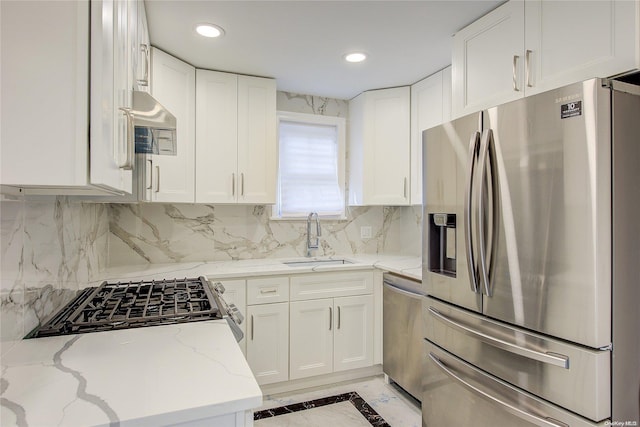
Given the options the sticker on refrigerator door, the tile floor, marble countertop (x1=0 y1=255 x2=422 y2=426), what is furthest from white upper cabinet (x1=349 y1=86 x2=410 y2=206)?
marble countertop (x1=0 y1=255 x2=422 y2=426)

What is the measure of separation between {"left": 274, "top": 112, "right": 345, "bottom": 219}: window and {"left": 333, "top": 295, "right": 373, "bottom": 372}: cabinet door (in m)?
0.91

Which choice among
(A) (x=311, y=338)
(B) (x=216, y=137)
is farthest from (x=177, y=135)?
(A) (x=311, y=338)

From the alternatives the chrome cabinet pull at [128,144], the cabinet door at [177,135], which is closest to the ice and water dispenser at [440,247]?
the chrome cabinet pull at [128,144]

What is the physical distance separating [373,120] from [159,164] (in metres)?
1.72

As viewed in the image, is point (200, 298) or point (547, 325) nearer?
point (547, 325)

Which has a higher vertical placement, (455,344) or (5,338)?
(5,338)

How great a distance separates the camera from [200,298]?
1.54 meters

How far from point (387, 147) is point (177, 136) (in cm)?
164

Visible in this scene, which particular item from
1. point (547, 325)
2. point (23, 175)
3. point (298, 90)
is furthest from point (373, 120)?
point (23, 175)

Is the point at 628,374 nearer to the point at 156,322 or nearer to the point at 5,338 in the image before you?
the point at 156,322

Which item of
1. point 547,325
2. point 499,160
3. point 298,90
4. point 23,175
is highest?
point 298,90

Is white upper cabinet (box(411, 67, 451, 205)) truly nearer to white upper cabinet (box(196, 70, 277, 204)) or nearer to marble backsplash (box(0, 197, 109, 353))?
white upper cabinet (box(196, 70, 277, 204))

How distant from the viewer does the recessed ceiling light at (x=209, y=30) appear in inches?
78.7

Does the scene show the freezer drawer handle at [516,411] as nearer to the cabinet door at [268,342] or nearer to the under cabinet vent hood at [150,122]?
the cabinet door at [268,342]
